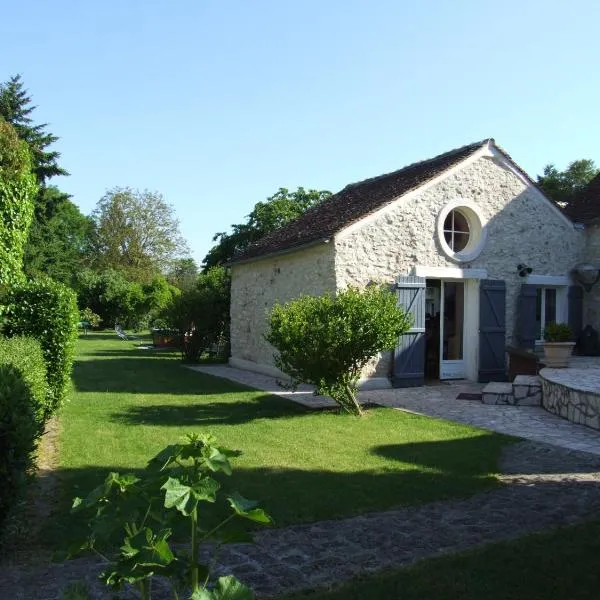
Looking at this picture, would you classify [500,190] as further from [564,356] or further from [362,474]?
[362,474]

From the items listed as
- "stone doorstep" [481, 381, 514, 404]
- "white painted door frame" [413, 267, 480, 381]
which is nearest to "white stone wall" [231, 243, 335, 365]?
"white painted door frame" [413, 267, 480, 381]

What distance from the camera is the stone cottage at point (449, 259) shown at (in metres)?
12.2

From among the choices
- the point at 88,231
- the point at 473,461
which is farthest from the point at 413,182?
the point at 88,231

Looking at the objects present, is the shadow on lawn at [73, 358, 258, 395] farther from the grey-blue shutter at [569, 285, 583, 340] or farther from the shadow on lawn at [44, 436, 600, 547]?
the grey-blue shutter at [569, 285, 583, 340]

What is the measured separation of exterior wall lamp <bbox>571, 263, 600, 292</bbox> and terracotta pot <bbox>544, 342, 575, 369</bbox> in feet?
10.9

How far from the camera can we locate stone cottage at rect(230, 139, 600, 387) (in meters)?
12.2

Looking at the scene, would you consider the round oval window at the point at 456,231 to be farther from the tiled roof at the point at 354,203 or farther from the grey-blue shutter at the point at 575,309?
the grey-blue shutter at the point at 575,309

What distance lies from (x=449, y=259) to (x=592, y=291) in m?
4.32

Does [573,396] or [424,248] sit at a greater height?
[424,248]

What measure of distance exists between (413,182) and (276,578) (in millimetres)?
10659

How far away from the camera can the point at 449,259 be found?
12.9 metres

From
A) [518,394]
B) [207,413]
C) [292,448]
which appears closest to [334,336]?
[292,448]

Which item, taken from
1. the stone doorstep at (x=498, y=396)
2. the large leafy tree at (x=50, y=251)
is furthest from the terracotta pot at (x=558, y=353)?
the large leafy tree at (x=50, y=251)

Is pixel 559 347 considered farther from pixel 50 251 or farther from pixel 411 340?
pixel 50 251
